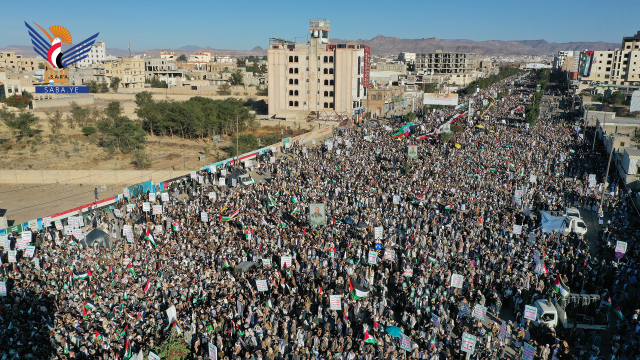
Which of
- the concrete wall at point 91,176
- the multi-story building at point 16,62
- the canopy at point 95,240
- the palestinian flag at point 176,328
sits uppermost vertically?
the multi-story building at point 16,62

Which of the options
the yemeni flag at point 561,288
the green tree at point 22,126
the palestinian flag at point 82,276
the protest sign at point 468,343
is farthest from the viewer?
the green tree at point 22,126

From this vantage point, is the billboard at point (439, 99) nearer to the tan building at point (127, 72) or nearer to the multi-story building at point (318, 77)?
the multi-story building at point (318, 77)

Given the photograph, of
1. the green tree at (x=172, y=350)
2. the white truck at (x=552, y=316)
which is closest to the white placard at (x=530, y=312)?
the white truck at (x=552, y=316)

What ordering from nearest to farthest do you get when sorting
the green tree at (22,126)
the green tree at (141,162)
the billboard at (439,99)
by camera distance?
the green tree at (141,162), the green tree at (22,126), the billboard at (439,99)

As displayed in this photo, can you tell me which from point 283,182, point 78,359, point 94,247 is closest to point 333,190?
point 283,182

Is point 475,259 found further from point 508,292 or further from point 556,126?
point 556,126

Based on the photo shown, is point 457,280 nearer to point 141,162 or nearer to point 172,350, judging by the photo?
point 172,350
